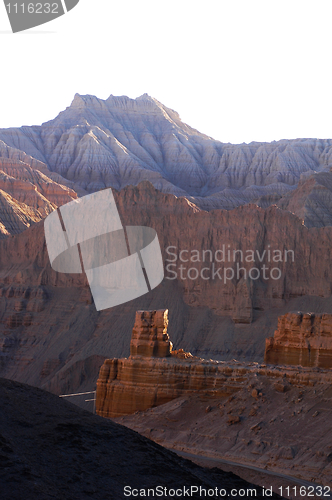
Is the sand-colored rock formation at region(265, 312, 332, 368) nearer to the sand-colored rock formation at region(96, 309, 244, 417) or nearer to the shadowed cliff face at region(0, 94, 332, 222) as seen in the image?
the sand-colored rock formation at region(96, 309, 244, 417)

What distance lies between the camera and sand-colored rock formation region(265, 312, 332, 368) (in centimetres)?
4169

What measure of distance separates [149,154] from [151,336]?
131878 millimetres

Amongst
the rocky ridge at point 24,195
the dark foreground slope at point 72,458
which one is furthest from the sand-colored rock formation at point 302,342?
the rocky ridge at point 24,195

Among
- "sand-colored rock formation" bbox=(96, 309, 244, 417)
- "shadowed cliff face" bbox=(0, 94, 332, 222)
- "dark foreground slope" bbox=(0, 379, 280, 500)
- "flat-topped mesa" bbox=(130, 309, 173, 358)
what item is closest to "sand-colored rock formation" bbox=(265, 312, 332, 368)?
"sand-colored rock formation" bbox=(96, 309, 244, 417)

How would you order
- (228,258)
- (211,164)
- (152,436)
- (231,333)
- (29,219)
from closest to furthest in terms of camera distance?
1. (152,436)
2. (231,333)
3. (228,258)
4. (29,219)
5. (211,164)

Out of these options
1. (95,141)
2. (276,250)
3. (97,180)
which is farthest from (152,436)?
(95,141)

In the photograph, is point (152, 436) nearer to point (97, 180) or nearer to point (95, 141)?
point (97, 180)

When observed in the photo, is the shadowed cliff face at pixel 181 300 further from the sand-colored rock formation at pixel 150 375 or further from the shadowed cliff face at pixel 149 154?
the shadowed cliff face at pixel 149 154

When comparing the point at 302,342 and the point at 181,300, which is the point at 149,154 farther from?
the point at 302,342

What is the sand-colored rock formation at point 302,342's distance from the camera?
137 feet

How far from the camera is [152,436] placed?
40156 millimetres

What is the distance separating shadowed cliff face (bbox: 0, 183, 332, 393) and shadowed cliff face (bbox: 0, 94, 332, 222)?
5619cm

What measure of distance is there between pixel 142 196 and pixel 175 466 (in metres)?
63.5

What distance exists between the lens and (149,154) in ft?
576
